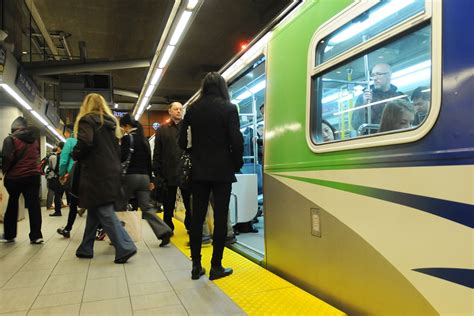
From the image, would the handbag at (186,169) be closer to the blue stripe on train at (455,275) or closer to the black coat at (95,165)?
the black coat at (95,165)

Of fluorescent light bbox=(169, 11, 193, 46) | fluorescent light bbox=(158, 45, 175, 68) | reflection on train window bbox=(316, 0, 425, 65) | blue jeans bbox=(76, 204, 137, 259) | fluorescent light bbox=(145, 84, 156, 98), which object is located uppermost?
fluorescent light bbox=(169, 11, 193, 46)

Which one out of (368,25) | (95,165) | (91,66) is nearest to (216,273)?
(95,165)

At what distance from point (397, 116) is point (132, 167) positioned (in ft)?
10.6

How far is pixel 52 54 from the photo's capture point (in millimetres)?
12039

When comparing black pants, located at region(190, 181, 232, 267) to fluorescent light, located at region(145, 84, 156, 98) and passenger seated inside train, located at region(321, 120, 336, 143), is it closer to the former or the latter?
passenger seated inside train, located at region(321, 120, 336, 143)

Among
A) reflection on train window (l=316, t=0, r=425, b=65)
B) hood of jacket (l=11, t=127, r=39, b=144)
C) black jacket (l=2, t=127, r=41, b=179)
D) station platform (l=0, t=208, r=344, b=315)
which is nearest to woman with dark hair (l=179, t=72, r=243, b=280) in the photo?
station platform (l=0, t=208, r=344, b=315)

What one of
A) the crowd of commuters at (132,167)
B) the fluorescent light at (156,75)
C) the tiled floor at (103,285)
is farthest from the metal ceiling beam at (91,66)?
the tiled floor at (103,285)

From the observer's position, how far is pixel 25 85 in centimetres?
844

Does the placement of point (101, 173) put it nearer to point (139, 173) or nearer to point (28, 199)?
point (139, 173)

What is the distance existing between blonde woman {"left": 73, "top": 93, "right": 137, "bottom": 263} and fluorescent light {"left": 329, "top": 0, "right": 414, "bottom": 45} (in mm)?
2472

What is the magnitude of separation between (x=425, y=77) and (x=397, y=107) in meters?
0.23

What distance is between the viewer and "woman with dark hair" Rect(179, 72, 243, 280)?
9.98 feet

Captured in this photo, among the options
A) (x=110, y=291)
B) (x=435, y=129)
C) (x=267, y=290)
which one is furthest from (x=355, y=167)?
(x=110, y=291)

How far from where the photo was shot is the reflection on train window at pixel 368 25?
1978 millimetres
